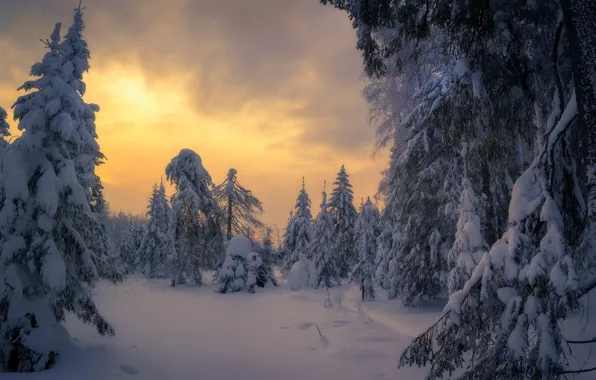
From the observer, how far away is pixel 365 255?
63.9ft

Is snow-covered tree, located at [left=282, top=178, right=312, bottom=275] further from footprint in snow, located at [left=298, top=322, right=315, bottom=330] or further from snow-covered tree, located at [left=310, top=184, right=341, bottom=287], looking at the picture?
footprint in snow, located at [left=298, top=322, right=315, bottom=330]

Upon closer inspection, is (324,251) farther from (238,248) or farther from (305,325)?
(305,325)

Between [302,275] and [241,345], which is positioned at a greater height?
[302,275]

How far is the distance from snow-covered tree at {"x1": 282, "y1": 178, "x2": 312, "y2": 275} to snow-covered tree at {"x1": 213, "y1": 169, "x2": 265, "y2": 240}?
4553 mm

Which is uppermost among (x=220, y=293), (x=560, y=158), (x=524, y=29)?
(x=524, y=29)

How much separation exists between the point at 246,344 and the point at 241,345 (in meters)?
0.14

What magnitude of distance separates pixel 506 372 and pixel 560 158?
7.47 feet

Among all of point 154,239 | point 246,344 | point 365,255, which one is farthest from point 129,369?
point 154,239

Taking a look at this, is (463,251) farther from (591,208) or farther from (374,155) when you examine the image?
(374,155)

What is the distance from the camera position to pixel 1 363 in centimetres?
674

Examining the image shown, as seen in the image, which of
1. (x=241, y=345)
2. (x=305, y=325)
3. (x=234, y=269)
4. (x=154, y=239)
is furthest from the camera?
(x=154, y=239)

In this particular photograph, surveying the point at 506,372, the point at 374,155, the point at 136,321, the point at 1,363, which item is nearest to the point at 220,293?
the point at 136,321

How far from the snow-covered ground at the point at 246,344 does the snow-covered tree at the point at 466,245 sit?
1.96 metres

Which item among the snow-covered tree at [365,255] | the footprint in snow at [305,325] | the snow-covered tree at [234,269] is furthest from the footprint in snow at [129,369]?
the snow-covered tree at [234,269]
